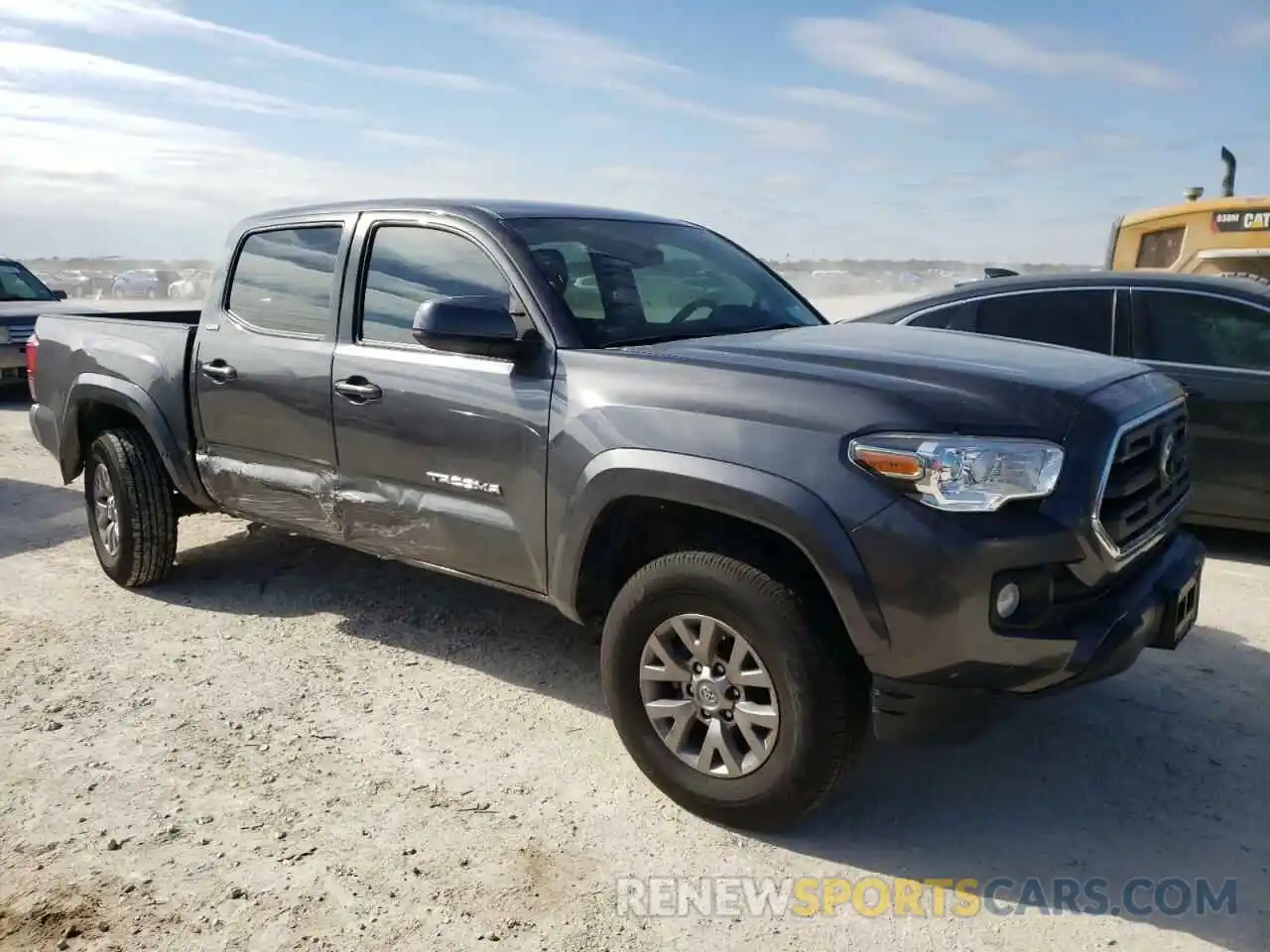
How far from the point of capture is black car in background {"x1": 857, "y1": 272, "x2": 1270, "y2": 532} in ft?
19.3

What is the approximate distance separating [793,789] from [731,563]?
66 centimetres

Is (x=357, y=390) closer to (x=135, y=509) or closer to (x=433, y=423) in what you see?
(x=433, y=423)

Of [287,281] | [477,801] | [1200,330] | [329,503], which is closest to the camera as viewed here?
[477,801]

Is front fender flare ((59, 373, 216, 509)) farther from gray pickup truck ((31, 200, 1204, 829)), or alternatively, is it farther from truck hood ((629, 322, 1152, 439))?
truck hood ((629, 322, 1152, 439))

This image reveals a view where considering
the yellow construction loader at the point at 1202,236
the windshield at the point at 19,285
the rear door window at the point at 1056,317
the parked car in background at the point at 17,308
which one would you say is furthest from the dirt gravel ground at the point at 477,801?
the windshield at the point at 19,285

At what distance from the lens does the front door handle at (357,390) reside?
4206 mm

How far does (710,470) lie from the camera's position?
316 cm

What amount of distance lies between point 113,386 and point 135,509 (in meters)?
0.62

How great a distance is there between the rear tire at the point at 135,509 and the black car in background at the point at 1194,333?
12.0ft

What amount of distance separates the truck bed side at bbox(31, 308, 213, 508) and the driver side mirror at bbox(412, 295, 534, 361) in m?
2.03

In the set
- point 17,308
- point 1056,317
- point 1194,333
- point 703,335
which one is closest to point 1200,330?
point 1194,333

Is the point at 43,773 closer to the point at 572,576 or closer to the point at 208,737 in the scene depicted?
the point at 208,737

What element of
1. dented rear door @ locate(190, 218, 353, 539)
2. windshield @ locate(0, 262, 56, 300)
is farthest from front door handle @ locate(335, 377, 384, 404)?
windshield @ locate(0, 262, 56, 300)

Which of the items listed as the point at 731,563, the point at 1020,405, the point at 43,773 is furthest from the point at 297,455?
the point at 1020,405
